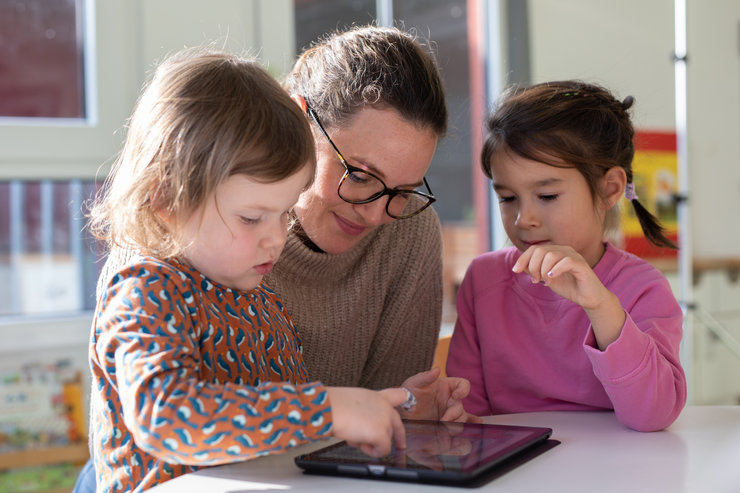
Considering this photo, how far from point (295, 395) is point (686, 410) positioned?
22.7 inches

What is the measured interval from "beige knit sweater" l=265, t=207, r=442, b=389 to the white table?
1.47 ft

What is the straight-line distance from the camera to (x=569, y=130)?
48.5 inches

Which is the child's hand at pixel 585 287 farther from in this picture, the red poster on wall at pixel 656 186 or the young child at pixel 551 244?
the red poster on wall at pixel 656 186

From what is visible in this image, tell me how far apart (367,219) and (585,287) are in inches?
13.6

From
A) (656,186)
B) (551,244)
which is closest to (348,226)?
(551,244)

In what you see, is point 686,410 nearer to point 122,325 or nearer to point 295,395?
point 295,395

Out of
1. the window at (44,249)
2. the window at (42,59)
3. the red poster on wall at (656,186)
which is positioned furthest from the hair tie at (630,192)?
the red poster on wall at (656,186)

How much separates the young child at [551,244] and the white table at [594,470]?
0.58ft

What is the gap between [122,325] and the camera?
2.42 ft

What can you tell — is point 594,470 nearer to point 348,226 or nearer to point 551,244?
point 551,244

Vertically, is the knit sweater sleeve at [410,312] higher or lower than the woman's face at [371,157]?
lower

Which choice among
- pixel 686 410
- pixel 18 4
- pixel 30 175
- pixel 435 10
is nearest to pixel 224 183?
pixel 686 410

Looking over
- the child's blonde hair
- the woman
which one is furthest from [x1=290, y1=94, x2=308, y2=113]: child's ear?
the child's blonde hair

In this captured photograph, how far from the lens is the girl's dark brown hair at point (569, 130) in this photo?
122cm
